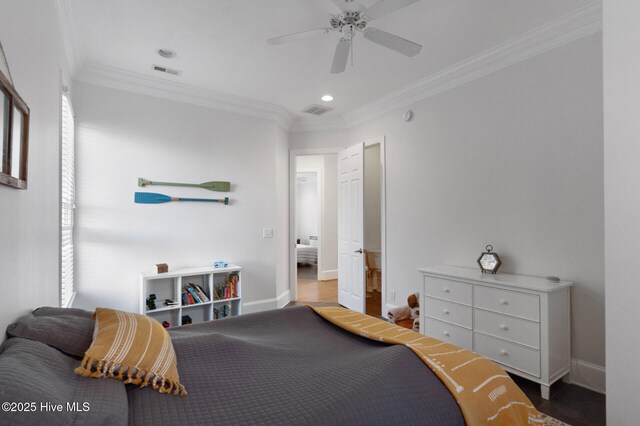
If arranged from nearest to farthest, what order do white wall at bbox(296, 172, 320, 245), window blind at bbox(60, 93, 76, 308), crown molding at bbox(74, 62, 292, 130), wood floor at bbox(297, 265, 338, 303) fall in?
window blind at bbox(60, 93, 76, 308), crown molding at bbox(74, 62, 292, 130), wood floor at bbox(297, 265, 338, 303), white wall at bbox(296, 172, 320, 245)

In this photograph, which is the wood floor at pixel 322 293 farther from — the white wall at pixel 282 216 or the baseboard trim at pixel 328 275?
the white wall at pixel 282 216

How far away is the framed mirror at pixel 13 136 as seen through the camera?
1130 millimetres

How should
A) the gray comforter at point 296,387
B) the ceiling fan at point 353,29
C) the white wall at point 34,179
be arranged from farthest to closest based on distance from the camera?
1. the ceiling fan at point 353,29
2. the white wall at point 34,179
3. the gray comforter at point 296,387

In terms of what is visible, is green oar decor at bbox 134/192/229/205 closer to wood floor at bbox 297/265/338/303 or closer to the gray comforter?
the gray comforter

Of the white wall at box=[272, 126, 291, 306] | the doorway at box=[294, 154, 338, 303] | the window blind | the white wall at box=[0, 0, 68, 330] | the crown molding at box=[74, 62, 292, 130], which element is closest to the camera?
the white wall at box=[0, 0, 68, 330]

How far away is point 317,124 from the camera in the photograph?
194 inches

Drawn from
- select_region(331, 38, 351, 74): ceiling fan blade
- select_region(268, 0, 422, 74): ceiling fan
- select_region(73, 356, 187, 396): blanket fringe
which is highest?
select_region(268, 0, 422, 74): ceiling fan

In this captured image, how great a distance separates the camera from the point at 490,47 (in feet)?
9.52

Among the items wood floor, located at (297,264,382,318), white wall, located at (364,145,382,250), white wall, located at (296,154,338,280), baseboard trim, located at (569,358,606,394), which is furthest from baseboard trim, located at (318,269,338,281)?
baseboard trim, located at (569,358,606,394)

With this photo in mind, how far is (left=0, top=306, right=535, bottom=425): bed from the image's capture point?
2.91ft

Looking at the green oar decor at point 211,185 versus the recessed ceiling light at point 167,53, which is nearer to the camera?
the recessed ceiling light at point 167,53

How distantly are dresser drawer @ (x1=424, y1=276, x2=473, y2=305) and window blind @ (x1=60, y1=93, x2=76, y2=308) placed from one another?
303 cm

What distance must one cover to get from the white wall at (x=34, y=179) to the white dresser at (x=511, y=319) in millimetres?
2787

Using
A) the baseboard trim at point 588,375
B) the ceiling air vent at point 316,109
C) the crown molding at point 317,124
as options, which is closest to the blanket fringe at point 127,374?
the baseboard trim at point 588,375
